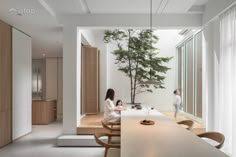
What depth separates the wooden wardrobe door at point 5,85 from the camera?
6184 mm

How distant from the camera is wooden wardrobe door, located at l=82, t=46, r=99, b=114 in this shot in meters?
9.40

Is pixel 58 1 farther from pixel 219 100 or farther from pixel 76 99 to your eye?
pixel 219 100

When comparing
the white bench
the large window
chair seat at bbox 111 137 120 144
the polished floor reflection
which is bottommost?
the polished floor reflection

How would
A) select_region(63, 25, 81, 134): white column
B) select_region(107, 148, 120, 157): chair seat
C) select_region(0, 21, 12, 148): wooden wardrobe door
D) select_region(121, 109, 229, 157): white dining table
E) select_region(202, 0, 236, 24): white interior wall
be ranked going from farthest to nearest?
select_region(63, 25, 81, 134): white column → select_region(0, 21, 12, 148): wooden wardrobe door → select_region(202, 0, 236, 24): white interior wall → select_region(107, 148, 120, 157): chair seat → select_region(121, 109, 229, 157): white dining table

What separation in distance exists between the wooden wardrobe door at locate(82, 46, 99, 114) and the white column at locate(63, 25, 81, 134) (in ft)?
8.82

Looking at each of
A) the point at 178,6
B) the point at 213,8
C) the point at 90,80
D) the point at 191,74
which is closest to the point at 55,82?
the point at 90,80

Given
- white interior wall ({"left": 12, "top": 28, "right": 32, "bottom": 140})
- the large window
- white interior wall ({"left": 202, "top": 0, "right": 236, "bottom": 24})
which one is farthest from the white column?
the large window

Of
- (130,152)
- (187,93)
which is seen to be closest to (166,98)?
(187,93)

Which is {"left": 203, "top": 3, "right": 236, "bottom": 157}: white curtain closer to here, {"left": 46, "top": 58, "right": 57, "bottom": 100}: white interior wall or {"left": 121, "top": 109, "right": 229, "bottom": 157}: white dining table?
{"left": 121, "top": 109, "right": 229, "bottom": 157}: white dining table

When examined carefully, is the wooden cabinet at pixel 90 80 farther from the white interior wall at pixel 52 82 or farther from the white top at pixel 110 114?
the white top at pixel 110 114

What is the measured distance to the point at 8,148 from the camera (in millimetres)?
6133

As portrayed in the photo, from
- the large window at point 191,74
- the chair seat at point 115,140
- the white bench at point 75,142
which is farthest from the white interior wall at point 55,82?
the chair seat at point 115,140

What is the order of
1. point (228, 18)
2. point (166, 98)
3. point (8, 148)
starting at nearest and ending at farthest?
point (228, 18), point (8, 148), point (166, 98)

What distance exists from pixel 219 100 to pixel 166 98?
16.8 ft
